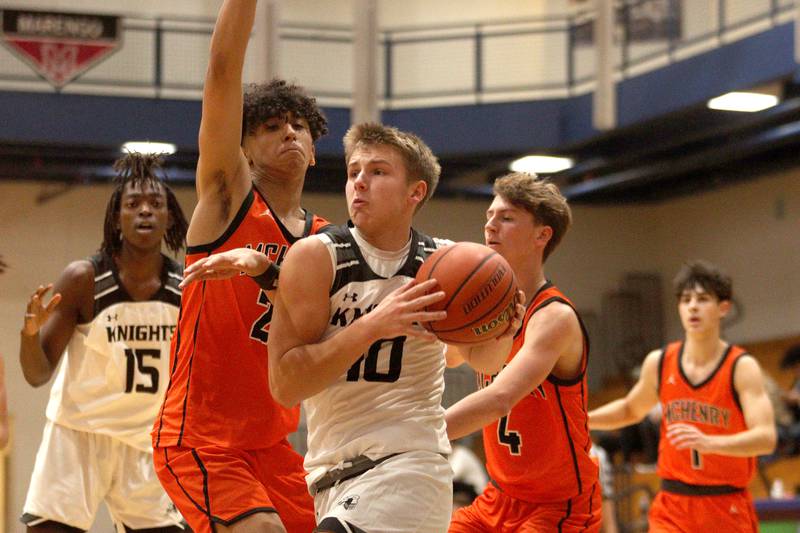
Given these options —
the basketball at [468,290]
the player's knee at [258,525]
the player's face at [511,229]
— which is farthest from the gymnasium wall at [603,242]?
the basketball at [468,290]

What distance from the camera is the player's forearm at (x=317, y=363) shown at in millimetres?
3209

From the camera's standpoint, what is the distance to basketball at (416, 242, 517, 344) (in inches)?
133

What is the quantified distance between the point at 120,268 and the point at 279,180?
1756 millimetres

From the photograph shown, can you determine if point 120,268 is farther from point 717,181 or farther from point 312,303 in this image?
point 717,181

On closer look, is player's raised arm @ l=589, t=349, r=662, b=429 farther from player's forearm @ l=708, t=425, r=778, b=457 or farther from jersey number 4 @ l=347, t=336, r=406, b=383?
jersey number 4 @ l=347, t=336, r=406, b=383

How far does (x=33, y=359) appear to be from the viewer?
17.3ft

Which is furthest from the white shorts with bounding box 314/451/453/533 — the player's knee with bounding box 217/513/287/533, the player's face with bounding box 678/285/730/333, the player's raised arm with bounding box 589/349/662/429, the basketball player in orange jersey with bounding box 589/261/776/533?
the player's face with bounding box 678/285/730/333

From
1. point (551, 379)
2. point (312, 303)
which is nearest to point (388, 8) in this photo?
point (551, 379)

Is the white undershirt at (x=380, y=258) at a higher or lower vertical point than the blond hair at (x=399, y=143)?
lower

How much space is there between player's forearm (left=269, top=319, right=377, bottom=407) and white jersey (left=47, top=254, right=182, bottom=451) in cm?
228

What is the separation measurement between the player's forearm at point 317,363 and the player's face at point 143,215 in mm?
2362

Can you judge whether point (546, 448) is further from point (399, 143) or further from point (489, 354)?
point (399, 143)

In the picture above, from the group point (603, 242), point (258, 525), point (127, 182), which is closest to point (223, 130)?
point (258, 525)

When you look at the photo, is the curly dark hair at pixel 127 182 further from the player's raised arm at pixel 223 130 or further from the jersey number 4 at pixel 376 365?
the jersey number 4 at pixel 376 365
